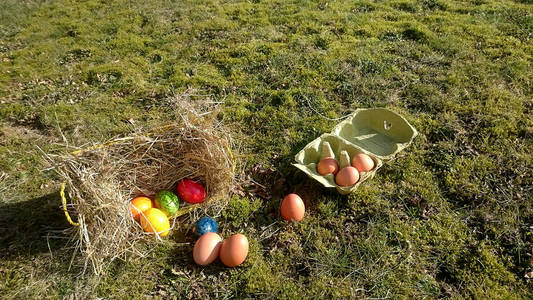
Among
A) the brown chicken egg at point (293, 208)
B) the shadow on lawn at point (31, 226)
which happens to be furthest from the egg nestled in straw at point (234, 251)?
the shadow on lawn at point (31, 226)

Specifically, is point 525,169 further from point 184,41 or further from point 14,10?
point 14,10

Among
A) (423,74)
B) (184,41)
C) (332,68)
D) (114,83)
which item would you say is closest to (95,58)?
(114,83)

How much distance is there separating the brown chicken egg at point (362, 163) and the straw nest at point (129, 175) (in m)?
1.33

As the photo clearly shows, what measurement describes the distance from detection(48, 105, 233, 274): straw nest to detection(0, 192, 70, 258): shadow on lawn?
0.21m

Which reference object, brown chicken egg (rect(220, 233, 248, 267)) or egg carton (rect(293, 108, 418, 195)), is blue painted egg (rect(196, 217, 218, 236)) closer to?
brown chicken egg (rect(220, 233, 248, 267))

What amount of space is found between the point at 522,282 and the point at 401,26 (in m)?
4.95

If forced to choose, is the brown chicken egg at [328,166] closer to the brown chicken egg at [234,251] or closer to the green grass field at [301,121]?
the green grass field at [301,121]

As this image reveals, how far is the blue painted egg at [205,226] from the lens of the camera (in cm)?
338

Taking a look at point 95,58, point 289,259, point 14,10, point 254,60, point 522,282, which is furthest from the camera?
point 14,10

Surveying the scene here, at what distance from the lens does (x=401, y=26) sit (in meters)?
6.59

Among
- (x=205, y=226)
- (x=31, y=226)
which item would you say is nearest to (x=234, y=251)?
(x=205, y=226)

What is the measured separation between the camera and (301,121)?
4.72m

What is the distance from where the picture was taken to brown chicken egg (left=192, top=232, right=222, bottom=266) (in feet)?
10.3

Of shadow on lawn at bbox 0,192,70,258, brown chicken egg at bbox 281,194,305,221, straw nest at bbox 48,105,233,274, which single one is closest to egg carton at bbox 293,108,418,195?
brown chicken egg at bbox 281,194,305,221
